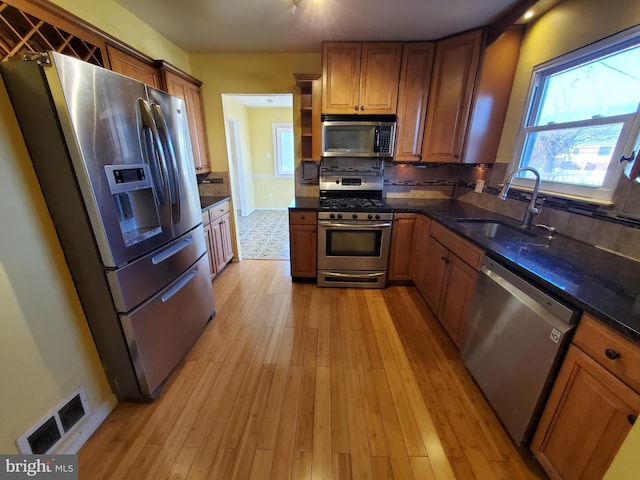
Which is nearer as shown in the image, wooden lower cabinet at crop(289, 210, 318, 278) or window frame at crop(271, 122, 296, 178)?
wooden lower cabinet at crop(289, 210, 318, 278)

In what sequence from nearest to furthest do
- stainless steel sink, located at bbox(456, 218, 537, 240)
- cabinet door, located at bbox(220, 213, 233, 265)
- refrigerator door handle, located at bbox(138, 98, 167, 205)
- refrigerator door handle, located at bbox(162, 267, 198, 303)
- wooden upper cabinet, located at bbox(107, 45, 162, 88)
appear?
refrigerator door handle, located at bbox(138, 98, 167, 205) → refrigerator door handle, located at bbox(162, 267, 198, 303) → wooden upper cabinet, located at bbox(107, 45, 162, 88) → stainless steel sink, located at bbox(456, 218, 537, 240) → cabinet door, located at bbox(220, 213, 233, 265)

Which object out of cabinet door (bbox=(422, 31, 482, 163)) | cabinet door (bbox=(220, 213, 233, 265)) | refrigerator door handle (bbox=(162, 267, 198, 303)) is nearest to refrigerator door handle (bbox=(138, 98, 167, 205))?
refrigerator door handle (bbox=(162, 267, 198, 303))

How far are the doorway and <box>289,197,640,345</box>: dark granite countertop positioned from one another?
3663 mm

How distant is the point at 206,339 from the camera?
2.15 metres

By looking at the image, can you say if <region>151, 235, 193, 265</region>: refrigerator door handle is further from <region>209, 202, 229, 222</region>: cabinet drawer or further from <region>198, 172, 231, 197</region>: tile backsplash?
<region>198, 172, 231, 197</region>: tile backsplash

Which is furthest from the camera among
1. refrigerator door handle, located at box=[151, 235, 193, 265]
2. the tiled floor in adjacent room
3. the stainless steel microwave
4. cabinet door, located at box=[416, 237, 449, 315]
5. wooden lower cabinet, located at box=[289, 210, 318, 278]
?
the tiled floor in adjacent room

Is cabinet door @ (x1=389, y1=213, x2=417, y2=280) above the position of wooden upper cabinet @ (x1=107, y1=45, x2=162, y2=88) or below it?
below

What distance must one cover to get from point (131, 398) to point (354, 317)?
1759 millimetres

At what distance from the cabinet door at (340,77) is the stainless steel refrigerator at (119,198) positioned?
1533 mm

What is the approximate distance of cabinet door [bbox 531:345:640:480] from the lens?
0.91 metres

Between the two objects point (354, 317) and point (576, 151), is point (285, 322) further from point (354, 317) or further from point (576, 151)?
point (576, 151)

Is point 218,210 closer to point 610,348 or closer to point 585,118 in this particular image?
point 610,348

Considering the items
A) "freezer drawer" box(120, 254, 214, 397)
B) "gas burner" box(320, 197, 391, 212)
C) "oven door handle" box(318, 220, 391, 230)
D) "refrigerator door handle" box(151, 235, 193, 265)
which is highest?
"gas burner" box(320, 197, 391, 212)

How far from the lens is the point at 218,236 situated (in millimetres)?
3086
